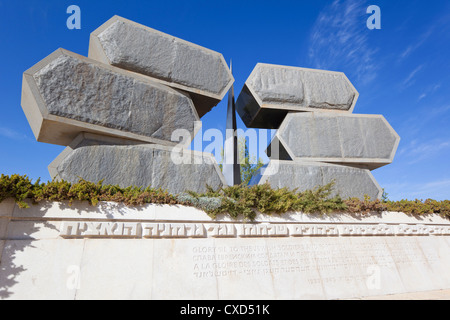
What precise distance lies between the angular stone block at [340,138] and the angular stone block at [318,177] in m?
0.37

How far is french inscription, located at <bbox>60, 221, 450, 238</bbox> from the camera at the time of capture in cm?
493

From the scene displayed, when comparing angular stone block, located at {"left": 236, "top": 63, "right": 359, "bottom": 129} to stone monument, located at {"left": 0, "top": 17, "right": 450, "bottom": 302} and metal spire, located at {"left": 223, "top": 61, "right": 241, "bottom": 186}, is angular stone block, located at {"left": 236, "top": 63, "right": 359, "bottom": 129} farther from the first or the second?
metal spire, located at {"left": 223, "top": 61, "right": 241, "bottom": 186}

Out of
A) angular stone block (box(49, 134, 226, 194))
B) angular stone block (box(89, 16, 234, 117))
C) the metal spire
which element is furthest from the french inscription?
angular stone block (box(89, 16, 234, 117))

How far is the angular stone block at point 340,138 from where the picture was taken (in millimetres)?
9703

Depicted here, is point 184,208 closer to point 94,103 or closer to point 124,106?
point 124,106

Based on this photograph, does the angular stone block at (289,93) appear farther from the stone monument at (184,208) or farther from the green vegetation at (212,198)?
the green vegetation at (212,198)

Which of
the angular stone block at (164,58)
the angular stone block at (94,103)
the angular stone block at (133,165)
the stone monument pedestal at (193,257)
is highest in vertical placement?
the angular stone block at (164,58)

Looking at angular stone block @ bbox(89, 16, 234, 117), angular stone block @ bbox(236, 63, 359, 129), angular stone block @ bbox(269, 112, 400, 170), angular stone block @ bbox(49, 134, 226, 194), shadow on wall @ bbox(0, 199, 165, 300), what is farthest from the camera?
angular stone block @ bbox(236, 63, 359, 129)

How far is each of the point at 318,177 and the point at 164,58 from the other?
22.1 ft

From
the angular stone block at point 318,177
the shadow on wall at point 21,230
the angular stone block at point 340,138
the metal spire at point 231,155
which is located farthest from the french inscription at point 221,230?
the metal spire at point 231,155

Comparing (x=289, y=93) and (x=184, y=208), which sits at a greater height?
(x=289, y=93)

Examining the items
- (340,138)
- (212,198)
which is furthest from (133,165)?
(340,138)

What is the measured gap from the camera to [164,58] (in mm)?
8633

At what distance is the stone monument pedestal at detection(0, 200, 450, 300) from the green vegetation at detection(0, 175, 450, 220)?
0.19 m
